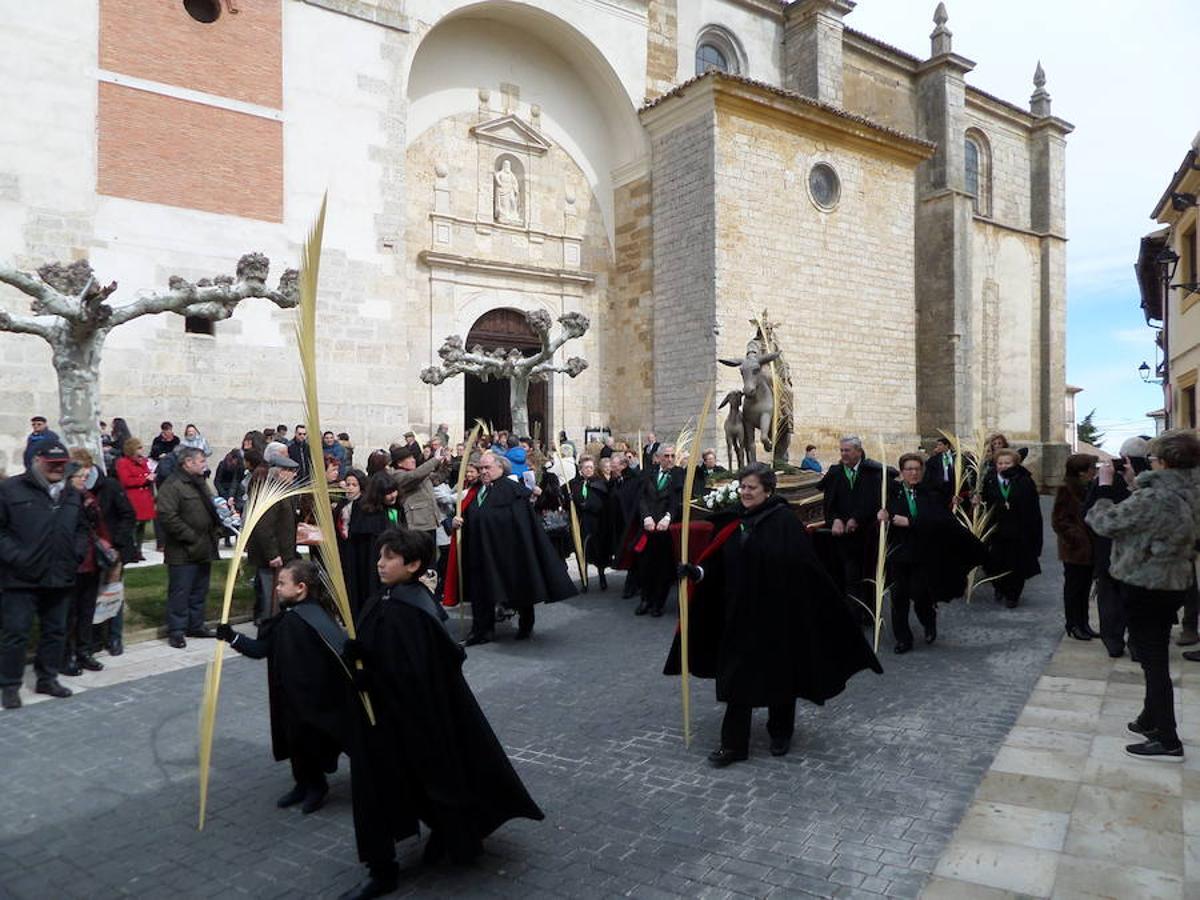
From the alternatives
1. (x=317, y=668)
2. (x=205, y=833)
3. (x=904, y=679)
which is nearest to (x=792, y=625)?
(x=904, y=679)

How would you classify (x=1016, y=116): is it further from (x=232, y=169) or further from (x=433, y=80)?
(x=232, y=169)

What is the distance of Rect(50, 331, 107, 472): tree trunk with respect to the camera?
30.0 ft

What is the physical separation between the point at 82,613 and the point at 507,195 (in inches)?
620

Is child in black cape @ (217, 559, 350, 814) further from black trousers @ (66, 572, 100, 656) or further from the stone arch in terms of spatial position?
the stone arch

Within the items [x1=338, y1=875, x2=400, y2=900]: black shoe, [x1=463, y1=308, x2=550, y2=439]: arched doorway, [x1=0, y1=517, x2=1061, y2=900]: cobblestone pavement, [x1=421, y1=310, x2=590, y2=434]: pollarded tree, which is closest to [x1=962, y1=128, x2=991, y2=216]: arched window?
[x1=463, y1=308, x2=550, y2=439]: arched doorway

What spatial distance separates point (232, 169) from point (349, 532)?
37.5ft

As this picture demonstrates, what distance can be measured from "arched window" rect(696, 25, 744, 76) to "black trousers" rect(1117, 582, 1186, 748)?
21849mm

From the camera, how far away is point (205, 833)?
3949mm

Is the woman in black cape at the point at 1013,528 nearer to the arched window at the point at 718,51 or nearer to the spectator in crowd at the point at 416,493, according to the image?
the spectator in crowd at the point at 416,493

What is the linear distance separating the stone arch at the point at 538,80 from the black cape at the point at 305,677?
54.9 feet

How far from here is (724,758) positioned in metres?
4.64

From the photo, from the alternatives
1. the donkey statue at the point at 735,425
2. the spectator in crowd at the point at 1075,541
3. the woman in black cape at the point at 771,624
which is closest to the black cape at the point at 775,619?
the woman in black cape at the point at 771,624

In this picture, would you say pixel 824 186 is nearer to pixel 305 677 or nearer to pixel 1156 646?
pixel 1156 646

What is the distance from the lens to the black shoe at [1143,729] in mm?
4660
